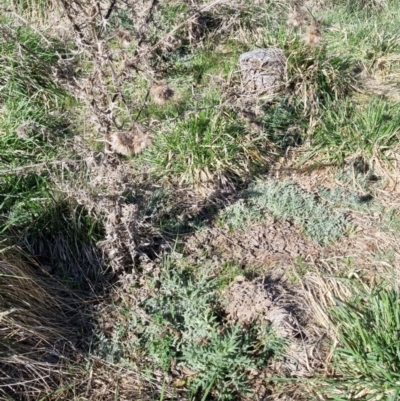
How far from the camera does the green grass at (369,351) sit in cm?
250

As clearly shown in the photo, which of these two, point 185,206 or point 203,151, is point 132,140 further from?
point 203,151

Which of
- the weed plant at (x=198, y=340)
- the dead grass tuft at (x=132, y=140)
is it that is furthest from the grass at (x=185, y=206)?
the dead grass tuft at (x=132, y=140)

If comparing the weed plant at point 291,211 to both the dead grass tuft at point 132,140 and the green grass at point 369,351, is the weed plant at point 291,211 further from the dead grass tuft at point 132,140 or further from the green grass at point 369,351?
the dead grass tuft at point 132,140

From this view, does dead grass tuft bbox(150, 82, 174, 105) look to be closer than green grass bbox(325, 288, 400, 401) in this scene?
No

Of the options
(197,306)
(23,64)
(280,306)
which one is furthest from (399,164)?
(23,64)

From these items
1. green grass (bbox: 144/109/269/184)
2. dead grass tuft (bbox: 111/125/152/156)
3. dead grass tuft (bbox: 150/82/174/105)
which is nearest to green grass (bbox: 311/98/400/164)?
green grass (bbox: 144/109/269/184)

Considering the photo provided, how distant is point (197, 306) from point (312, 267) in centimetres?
77

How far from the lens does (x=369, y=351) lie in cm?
263

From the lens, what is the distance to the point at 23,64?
4.71 m

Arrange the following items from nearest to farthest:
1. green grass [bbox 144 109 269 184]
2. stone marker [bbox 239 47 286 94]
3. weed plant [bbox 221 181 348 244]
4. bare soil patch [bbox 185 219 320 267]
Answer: bare soil patch [bbox 185 219 320 267]
weed plant [bbox 221 181 348 244]
green grass [bbox 144 109 269 184]
stone marker [bbox 239 47 286 94]

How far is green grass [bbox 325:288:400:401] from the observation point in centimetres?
250

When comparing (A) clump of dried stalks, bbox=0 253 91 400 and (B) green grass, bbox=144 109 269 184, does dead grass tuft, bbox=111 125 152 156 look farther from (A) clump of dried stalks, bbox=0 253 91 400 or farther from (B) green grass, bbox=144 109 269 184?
(B) green grass, bbox=144 109 269 184

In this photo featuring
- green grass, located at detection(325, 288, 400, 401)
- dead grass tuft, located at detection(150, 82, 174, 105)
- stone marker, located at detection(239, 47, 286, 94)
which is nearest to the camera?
green grass, located at detection(325, 288, 400, 401)

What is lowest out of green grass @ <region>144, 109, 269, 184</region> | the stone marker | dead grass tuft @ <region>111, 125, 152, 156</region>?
green grass @ <region>144, 109, 269, 184</region>
